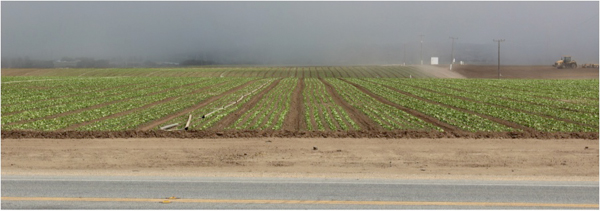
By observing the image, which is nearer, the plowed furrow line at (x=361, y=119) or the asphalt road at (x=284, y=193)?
the asphalt road at (x=284, y=193)

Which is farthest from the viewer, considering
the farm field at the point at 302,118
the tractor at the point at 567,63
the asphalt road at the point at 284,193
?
the tractor at the point at 567,63

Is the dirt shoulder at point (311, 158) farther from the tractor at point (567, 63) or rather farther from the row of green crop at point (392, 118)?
the tractor at point (567, 63)

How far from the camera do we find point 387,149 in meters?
20.2

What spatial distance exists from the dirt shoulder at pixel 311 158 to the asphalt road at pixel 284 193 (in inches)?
57.4

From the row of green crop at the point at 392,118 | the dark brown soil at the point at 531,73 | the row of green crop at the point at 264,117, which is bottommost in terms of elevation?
the dark brown soil at the point at 531,73

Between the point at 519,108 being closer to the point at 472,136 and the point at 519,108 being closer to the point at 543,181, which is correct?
the point at 472,136

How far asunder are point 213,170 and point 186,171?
2.47 feet

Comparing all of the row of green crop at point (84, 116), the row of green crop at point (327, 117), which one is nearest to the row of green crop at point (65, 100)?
the row of green crop at point (84, 116)

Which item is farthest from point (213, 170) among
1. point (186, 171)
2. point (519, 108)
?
point (519, 108)

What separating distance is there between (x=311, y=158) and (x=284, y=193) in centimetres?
619

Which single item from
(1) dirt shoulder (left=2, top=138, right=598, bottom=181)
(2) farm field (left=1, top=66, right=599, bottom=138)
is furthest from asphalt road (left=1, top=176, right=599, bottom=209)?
(2) farm field (left=1, top=66, right=599, bottom=138)

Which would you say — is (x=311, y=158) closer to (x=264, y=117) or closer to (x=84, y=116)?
(x=264, y=117)

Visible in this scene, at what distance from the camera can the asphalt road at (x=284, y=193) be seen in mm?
11195

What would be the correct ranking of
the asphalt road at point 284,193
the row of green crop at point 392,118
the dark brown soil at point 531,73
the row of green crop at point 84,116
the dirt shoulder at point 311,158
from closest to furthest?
1. the asphalt road at point 284,193
2. the dirt shoulder at point 311,158
3. the row of green crop at point 392,118
4. the row of green crop at point 84,116
5. the dark brown soil at point 531,73
